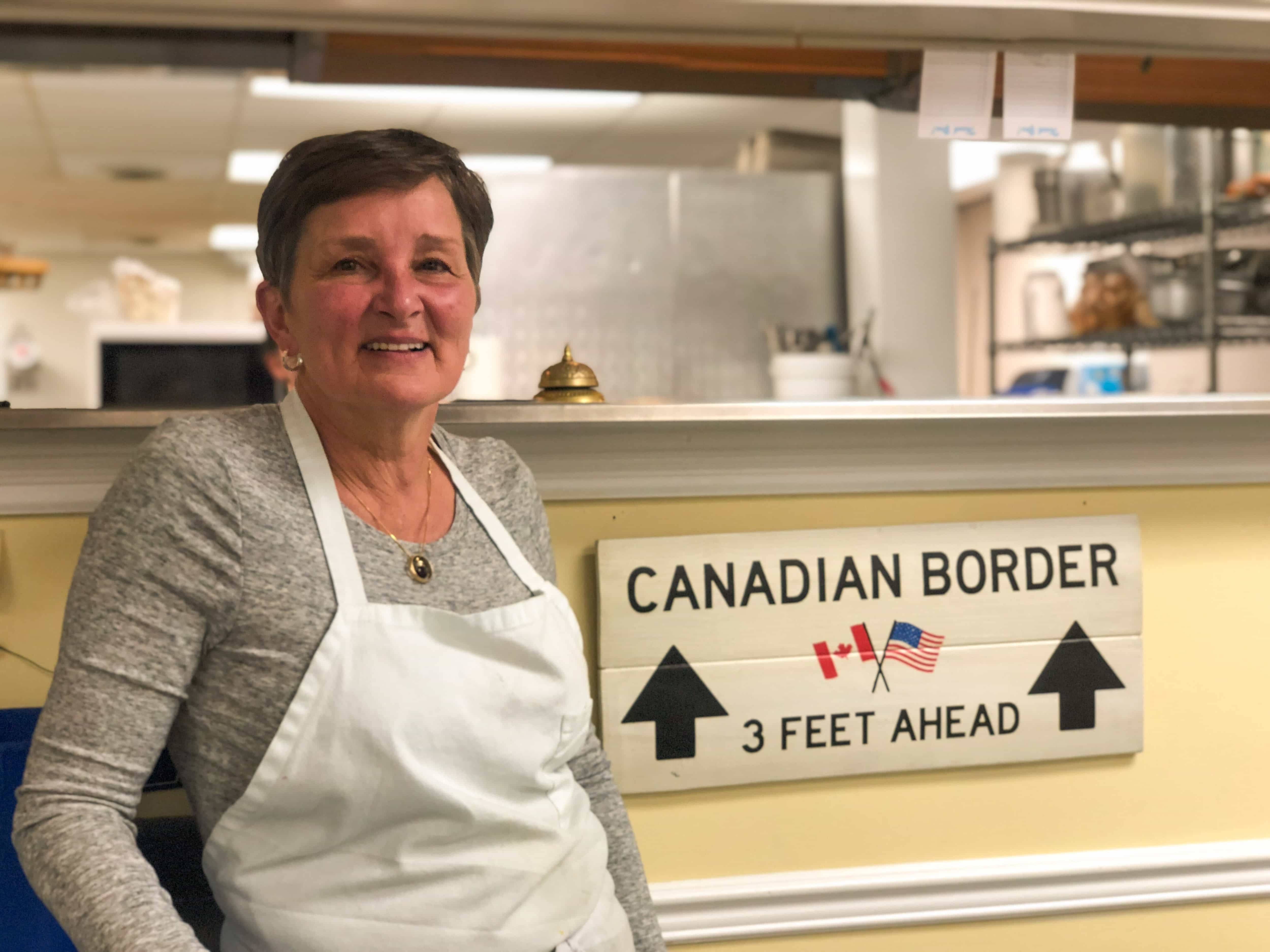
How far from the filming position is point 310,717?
999mm

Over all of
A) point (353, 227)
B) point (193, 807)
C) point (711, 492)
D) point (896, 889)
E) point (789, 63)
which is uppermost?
point (789, 63)

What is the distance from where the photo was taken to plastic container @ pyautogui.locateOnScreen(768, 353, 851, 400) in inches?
138

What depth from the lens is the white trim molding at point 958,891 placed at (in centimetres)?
154

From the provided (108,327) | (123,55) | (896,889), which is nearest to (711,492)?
(896,889)

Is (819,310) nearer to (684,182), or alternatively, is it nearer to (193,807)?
(684,182)

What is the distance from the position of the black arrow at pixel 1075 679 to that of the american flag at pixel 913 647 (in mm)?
149

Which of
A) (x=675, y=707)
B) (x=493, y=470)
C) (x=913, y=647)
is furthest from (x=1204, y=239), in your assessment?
(x=493, y=470)

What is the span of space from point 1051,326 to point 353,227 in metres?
3.57

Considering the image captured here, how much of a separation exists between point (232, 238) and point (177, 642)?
8495 mm

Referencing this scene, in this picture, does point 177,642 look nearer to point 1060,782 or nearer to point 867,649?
point 867,649

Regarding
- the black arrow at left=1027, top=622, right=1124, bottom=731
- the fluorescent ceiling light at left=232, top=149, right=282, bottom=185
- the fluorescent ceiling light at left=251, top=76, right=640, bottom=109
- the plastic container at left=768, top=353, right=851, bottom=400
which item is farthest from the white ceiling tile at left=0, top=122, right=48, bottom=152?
the black arrow at left=1027, top=622, right=1124, bottom=731

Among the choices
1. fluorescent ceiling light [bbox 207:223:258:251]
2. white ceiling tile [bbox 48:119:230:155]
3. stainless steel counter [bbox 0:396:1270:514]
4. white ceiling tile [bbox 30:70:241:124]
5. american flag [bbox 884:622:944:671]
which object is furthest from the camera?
fluorescent ceiling light [bbox 207:223:258:251]

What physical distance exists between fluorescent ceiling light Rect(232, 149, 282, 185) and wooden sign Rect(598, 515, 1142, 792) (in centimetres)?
495

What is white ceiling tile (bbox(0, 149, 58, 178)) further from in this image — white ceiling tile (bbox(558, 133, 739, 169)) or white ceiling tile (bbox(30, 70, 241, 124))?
white ceiling tile (bbox(558, 133, 739, 169))
